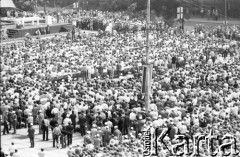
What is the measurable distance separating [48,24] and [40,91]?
28.4 m

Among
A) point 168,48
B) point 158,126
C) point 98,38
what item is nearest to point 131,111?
point 158,126

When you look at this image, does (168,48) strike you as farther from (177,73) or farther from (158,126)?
(158,126)

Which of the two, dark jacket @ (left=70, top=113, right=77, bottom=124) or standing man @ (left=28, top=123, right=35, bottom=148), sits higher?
dark jacket @ (left=70, top=113, right=77, bottom=124)

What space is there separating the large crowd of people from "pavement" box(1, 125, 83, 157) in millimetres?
281

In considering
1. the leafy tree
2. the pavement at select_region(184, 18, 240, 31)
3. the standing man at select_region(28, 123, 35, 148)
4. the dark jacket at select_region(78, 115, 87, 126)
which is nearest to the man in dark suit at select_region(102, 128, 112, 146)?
the dark jacket at select_region(78, 115, 87, 126)

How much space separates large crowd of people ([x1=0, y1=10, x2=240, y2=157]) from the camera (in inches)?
966

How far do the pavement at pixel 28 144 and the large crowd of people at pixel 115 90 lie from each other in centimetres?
28

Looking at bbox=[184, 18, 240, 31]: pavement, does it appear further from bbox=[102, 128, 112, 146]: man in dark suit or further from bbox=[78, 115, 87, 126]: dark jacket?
bbox=[102, 128, 112, 146]: man in dark suit

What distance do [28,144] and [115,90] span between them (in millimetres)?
7940

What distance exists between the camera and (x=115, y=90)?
31734 millimetres

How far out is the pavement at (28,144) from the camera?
2398 centimetres

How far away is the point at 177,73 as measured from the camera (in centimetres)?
3612

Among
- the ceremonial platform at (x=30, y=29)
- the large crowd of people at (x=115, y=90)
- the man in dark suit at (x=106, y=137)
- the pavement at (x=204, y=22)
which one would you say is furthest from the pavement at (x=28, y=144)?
the pavement at (x=204, y=22)

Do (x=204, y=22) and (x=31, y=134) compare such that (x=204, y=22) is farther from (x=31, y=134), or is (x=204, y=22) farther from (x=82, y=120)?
(x=31, y=134)
